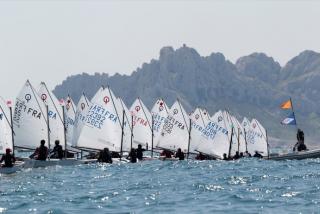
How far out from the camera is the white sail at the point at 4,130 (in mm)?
41500

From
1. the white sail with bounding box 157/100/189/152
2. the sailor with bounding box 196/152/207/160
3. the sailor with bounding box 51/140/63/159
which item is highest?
the white sail with bounding box 157/100/189/152

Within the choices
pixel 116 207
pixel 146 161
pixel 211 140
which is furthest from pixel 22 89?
pixel 116 207

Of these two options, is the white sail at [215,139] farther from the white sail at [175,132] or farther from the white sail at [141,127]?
the white sail at [141,127]

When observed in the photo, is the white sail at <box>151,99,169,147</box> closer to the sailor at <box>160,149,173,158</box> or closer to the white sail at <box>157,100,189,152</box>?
the white sail at <box>157,100,189,152</box>

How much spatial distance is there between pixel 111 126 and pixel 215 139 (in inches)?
372

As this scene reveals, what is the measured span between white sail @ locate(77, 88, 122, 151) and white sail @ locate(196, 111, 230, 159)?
7574 millimetres

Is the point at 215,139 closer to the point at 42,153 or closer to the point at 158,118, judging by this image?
the point at 158,118

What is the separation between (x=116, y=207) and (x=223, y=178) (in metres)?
11.5

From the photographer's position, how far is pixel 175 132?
61.2 metres

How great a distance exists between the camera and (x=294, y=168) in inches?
1630

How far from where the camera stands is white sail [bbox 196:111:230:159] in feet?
195

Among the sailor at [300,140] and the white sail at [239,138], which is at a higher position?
the white sail at [239,138]

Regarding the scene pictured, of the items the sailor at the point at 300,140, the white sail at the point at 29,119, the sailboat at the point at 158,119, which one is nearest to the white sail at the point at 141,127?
the sailboat at the point at 158,119

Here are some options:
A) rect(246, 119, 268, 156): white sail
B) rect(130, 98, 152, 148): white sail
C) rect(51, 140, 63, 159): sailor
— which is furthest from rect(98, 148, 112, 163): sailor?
rect(246, 119, 268, 156): white sail
